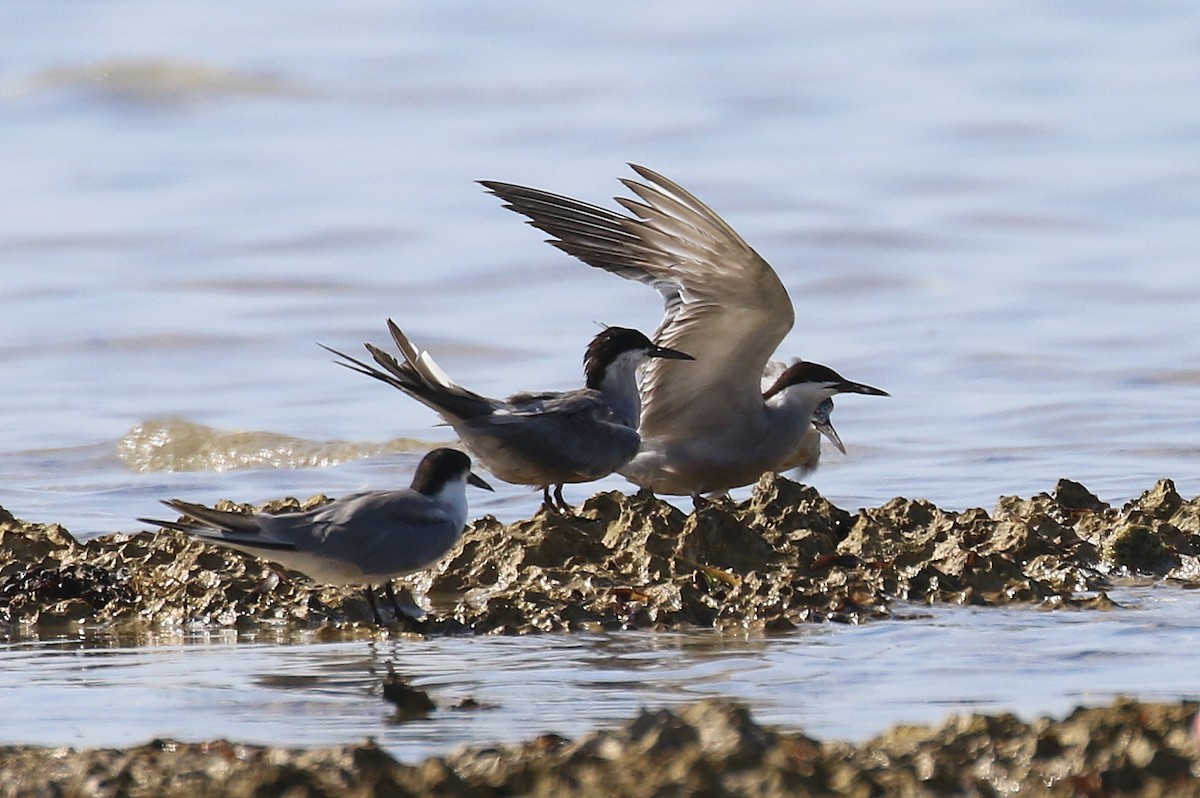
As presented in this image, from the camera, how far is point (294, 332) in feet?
49.5

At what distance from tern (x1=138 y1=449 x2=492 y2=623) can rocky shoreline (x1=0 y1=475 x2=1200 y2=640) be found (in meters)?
0.21

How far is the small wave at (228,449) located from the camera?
454 inches

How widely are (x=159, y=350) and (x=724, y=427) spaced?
6.55 m

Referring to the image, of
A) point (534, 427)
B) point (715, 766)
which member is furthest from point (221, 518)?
point (715, 766)

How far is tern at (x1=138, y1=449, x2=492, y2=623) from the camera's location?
6.13m

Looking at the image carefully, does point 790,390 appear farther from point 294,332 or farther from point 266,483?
point 294,332

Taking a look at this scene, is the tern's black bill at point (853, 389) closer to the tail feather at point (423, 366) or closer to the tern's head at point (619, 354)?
the tern's head at point (619, 354)

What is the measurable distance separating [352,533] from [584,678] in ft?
3.54

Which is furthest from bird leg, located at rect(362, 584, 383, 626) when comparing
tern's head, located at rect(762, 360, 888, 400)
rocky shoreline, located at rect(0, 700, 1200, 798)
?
tern's head, located at rect(762, 360, 888, 400)

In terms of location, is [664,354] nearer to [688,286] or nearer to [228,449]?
[688,286]

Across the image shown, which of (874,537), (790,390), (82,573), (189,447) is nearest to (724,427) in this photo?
(790,390)

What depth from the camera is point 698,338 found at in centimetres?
892

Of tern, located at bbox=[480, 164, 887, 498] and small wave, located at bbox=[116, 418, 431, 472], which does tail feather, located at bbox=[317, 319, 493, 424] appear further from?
small wave, located at bbox=[116, 418, 431, 472]

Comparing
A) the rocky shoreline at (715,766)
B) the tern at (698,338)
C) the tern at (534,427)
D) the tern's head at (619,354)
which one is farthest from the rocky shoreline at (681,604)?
the tern at (698,338)
